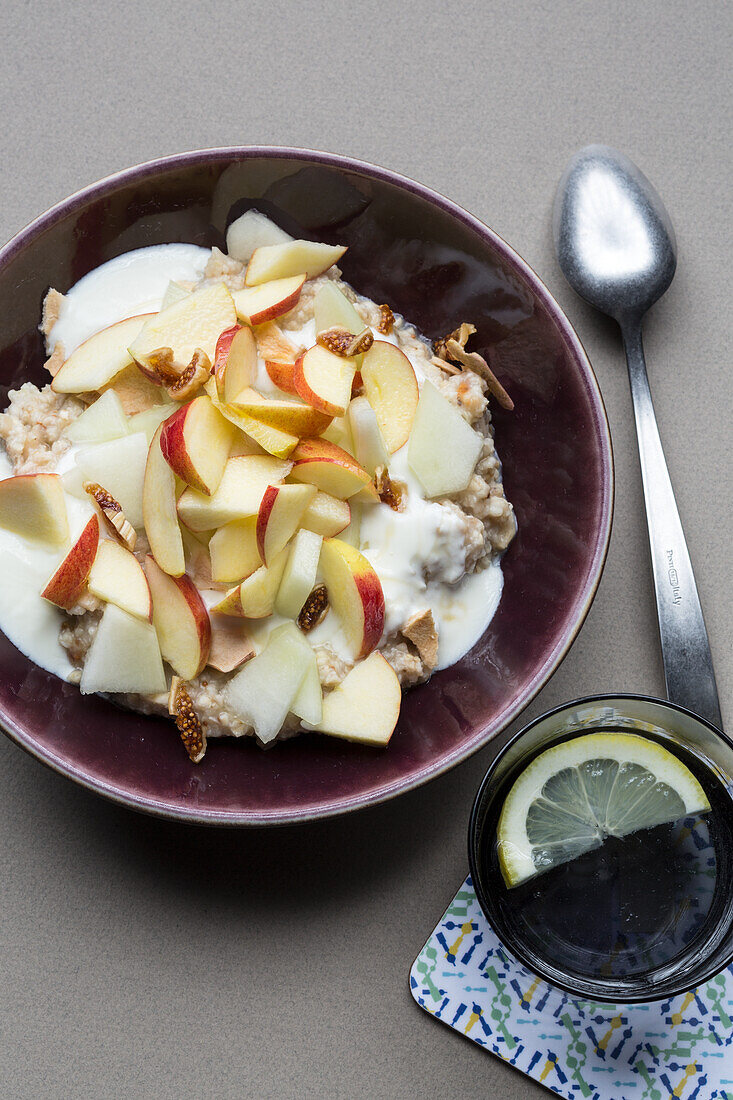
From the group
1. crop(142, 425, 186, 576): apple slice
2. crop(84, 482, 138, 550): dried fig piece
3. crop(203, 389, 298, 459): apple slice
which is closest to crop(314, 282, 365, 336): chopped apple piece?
crop(203, 389, 298, 459): apple slice

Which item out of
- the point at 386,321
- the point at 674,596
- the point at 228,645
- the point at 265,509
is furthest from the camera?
the point at 674,596

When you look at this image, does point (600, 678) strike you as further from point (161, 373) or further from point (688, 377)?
point (161, 373)

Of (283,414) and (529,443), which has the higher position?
(529,443)

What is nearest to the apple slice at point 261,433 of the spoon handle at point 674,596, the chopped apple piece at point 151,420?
the chopped apple piece at point 151,420

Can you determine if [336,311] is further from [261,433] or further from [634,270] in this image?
[634,270]

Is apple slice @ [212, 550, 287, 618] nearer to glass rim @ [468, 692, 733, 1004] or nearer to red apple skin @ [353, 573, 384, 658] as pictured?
red apple skin @ [353, 573, 384, 658]

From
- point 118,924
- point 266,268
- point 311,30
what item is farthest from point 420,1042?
point 311,30

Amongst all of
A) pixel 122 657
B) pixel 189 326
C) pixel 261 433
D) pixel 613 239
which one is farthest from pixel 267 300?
pixel 613 239

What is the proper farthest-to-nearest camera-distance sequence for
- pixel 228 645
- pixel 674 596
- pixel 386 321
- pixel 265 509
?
pixel 674 596 → pixel 386 321 → pixel 228 645 → pixel 265 509

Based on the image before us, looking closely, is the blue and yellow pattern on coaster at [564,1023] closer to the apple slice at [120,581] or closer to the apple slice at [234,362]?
the apple slice at [120,581]
